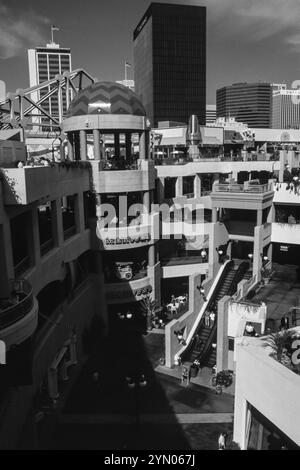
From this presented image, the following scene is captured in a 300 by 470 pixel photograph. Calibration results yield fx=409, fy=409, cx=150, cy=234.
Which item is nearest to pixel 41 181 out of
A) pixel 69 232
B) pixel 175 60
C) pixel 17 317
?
pixel 17 317

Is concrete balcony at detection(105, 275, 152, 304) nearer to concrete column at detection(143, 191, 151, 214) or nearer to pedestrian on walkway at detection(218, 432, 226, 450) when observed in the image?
concrete column at detection(143, 191, 151, 214)

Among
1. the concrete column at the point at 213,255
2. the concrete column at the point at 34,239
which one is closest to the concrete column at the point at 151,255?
the concrete column at the point at 213,255

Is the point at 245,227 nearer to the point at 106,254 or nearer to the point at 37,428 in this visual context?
the point at 106,254

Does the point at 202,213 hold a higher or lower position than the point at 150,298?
higher

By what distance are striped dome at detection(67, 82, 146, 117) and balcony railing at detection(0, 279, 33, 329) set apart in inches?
828

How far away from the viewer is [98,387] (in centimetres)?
2903

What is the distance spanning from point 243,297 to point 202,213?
1775 cm

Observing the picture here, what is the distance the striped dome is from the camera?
115 ft

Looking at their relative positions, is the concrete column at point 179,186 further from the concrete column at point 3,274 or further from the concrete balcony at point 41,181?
the concrete column at point 3,274

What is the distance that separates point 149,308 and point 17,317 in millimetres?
23182

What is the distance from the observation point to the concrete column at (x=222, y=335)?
97.7 ft

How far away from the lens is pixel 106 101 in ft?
115
